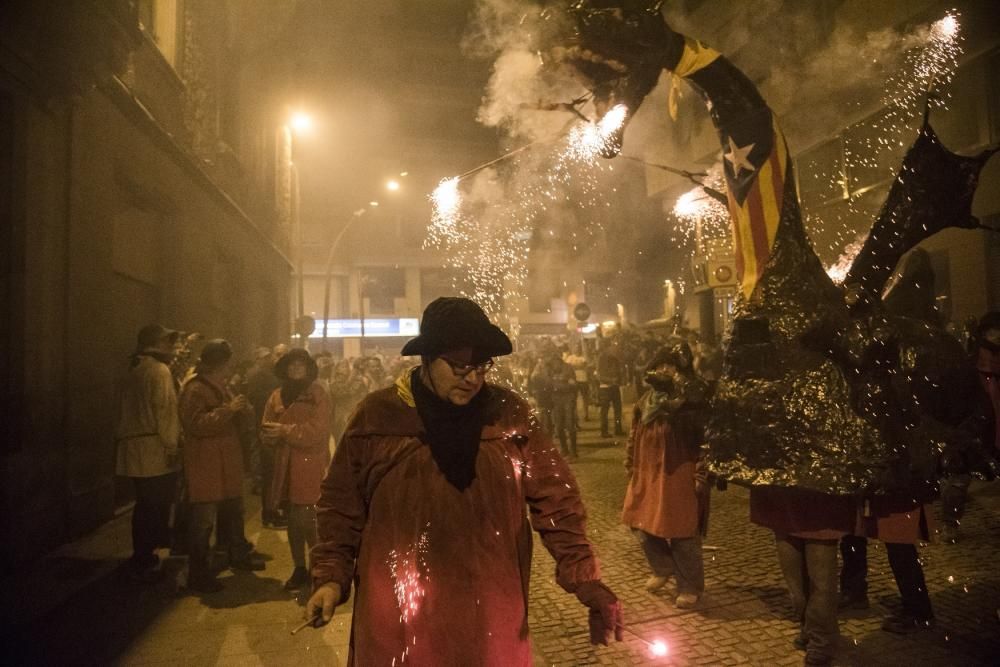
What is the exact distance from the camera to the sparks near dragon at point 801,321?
119 inches

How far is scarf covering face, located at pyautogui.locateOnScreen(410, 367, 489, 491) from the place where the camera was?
2213 mm

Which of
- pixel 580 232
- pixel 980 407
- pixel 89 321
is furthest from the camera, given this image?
pixel 580 232

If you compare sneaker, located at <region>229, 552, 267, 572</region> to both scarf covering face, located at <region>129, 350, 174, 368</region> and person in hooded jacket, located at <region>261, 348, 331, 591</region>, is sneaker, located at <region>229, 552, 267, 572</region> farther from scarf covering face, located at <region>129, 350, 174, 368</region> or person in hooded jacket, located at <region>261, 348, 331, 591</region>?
scarf covering face, located at <region>129, 350, 174, 368</region>

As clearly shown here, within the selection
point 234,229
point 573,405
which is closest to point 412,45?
point 234,229

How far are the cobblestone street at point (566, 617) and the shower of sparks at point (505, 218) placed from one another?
64.3 feet

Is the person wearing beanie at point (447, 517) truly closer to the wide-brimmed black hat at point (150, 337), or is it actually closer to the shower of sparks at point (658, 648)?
the shower of sparks at point (658, 648)

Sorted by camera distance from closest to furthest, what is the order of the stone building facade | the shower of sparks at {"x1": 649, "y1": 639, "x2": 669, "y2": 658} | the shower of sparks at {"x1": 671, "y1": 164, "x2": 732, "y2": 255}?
the shower of sparks at {"x1": 649, "y1": 639, "x2": 669, "y2": 658} → the stone building facade → the shower of sparks at {"x1": 671, "y1": 164, "x2": 732, "y2": 255}

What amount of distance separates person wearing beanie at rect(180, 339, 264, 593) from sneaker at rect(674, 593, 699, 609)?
3570 millimetres

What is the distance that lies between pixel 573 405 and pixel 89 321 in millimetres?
7666

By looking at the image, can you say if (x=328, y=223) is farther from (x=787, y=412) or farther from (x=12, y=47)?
(x=787, y=412)

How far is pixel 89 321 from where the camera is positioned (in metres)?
6.99

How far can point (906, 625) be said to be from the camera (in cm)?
369

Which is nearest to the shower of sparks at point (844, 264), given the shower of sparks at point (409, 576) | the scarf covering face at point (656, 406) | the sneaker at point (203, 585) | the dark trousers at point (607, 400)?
the scarf covering face at point (656, 406)

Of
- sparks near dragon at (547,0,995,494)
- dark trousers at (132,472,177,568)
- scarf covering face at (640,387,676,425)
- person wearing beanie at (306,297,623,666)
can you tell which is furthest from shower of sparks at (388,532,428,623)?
dark trousers at (132,472,177,568)
